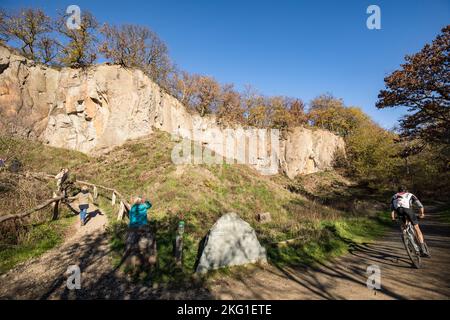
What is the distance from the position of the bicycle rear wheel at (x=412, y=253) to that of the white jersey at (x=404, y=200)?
899mm

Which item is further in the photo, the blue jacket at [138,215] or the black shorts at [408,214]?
the blue jacket at [138,215]

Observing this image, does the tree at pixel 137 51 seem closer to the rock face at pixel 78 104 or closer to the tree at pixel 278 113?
the rock face at pixel 78 104

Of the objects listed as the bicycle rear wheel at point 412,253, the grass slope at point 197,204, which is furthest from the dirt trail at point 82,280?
the bicycle rear wheel at point 412,253

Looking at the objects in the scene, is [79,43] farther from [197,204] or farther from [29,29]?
[197,204]

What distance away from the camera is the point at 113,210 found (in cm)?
1304

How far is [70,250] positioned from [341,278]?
855 centimetres

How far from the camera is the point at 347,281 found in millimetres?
5766

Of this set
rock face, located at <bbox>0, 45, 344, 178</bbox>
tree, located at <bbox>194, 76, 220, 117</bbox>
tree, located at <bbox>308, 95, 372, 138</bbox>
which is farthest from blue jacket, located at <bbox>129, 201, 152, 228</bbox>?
tree, located at <bbox>308, 95, 372, 138</bbox>

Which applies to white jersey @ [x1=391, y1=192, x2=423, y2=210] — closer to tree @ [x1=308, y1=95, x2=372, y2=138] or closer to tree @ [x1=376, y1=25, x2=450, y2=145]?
tree @ [x1=376, y1=25, x2=450, y2=145]

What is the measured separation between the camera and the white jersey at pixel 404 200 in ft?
22.9

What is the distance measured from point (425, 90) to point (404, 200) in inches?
341

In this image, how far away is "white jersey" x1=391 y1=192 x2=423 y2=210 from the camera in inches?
275

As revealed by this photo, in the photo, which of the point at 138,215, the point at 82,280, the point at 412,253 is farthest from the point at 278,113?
the point at 82,280
